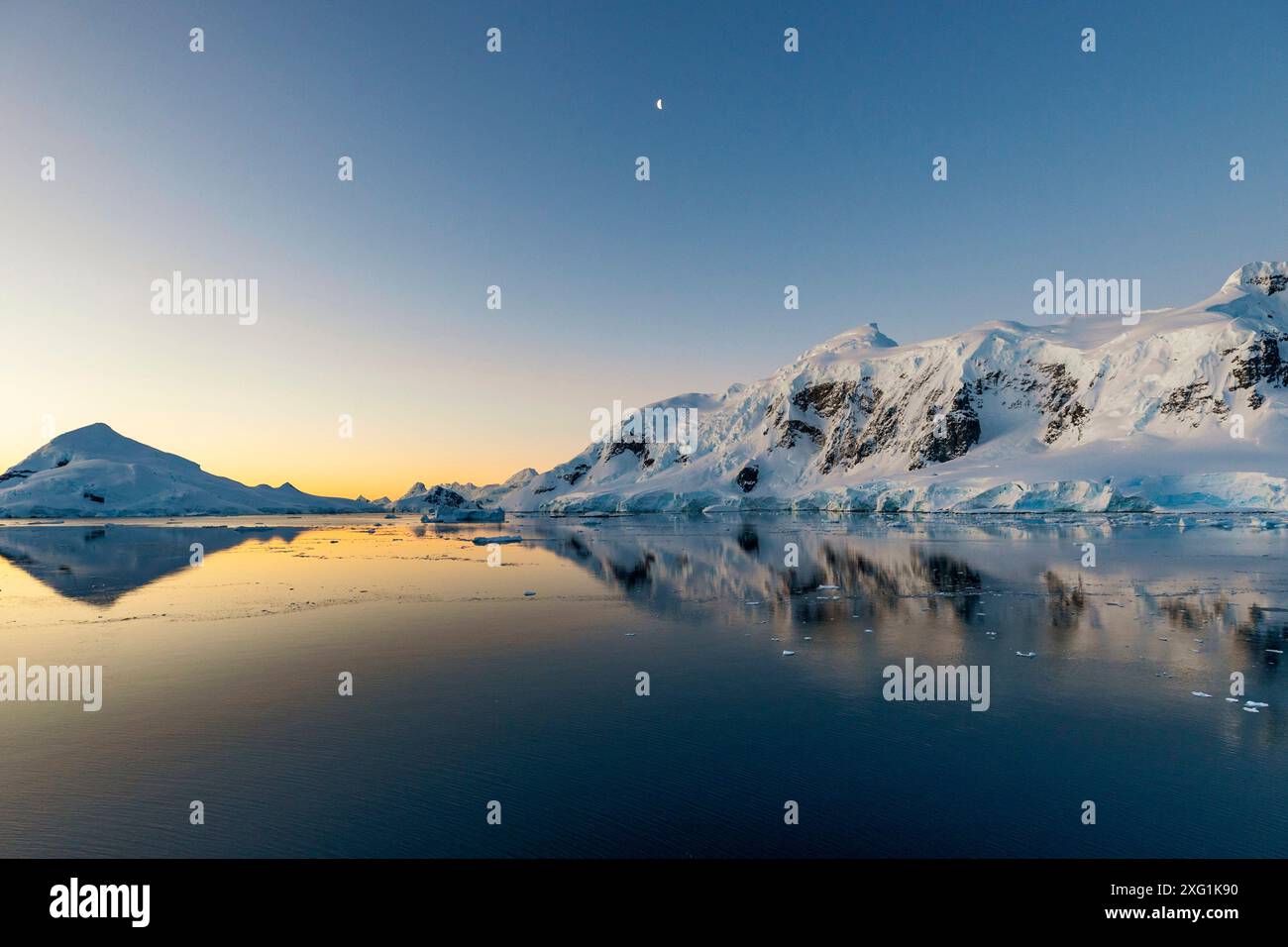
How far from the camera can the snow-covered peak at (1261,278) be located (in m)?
119

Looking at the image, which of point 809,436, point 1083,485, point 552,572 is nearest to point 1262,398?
point 1083,485

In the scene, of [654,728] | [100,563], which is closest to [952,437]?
[100,563]

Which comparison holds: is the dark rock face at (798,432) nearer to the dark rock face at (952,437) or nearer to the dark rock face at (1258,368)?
the dark rock face at (952,437)

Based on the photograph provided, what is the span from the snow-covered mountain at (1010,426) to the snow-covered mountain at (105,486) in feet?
265

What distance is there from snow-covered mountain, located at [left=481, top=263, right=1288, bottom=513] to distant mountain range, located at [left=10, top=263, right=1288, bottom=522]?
329mm

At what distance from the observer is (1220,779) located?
7.61 metres

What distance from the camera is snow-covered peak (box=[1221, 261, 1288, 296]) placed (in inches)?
4673

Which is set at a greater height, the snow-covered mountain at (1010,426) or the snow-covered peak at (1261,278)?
the snow-covered peak at (1261,278)

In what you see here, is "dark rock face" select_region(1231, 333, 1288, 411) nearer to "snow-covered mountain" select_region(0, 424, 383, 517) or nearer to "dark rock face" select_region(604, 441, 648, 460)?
"dark rock face" select_region(604, 441, 648, 460)

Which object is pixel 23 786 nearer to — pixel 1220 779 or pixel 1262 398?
pixel 1220 779
